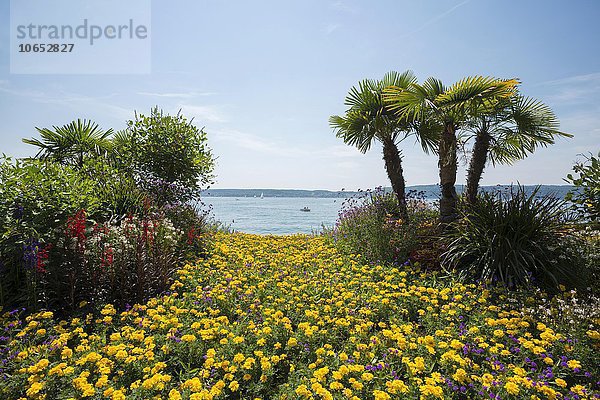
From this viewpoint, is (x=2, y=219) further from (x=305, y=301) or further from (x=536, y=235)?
(x=536, y=235)

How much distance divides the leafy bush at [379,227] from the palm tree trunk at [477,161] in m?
1.07

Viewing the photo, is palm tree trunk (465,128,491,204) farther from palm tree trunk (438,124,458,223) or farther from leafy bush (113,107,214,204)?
leafy bush (113,107,214,204)

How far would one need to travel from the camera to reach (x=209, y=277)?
5.64m

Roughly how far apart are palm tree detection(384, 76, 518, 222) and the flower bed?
2.98 meters

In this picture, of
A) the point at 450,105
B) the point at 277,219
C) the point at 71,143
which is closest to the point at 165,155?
the point at 71,143

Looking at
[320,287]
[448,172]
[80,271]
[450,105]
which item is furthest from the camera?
[448,172]

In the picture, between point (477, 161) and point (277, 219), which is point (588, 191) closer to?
point (477, 161)

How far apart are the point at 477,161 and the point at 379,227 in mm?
2603

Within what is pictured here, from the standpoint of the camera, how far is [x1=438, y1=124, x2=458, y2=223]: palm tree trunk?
7281 millimetres

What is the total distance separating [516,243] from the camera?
5496 millimetres

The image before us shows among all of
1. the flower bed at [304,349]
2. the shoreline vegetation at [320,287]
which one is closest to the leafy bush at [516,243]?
the shoreline vegetation at [320,287]

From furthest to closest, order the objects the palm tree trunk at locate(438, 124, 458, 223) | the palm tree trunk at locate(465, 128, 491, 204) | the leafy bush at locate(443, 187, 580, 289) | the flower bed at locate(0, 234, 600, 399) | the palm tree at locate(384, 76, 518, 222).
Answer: the palm tree trunk at locate(465, 128, 491, 204)
the palm tree trunk at locate(438, 124, 458, 223)
the palm tree at locate(384, 76, 518, 222)
the leafy bush at locate(443, 187, 580, 289)
the flower bed at locate(0, 234, 600, 399)

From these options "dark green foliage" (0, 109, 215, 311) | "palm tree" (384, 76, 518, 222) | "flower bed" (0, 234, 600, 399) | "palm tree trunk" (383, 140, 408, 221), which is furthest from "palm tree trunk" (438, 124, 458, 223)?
"dark green foliage" (0, 109, 215, 311)

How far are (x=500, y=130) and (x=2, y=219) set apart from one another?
8.94m
